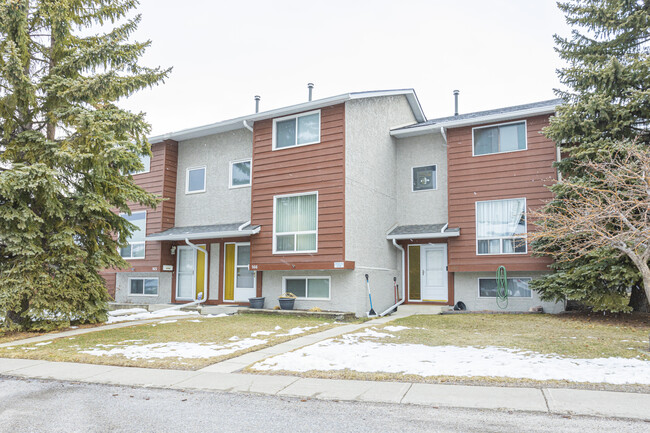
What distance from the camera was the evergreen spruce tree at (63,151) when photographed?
1009 cm

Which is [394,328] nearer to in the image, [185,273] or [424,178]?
[424,178]

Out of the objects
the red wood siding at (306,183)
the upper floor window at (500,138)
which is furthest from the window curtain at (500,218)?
the red wood siding at (306,183)

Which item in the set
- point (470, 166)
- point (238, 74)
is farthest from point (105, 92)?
point (238, 74)

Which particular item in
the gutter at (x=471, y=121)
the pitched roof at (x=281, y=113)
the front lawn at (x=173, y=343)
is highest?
the pitched roof at (x=281, y=113)

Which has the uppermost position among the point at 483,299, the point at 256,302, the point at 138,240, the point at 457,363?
the point at 138,240

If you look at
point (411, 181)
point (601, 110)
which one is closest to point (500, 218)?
point (411, 181)

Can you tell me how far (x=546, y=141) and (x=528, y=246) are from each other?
119 inches

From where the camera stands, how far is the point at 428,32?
68.5 feet

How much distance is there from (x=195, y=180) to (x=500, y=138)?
10.3 meters

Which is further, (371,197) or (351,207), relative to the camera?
(371,197)

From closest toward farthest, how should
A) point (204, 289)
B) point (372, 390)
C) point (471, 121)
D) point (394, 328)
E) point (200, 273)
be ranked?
point (372, 390) < point (394, 328) < point (471, 121) < point (204, 289) < point (200, 273)

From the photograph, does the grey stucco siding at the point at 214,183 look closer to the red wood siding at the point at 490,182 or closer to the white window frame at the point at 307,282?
the white window frame at the point at 307,282

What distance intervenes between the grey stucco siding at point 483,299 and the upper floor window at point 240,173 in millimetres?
7399

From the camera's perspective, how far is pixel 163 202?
17062 millimetres
